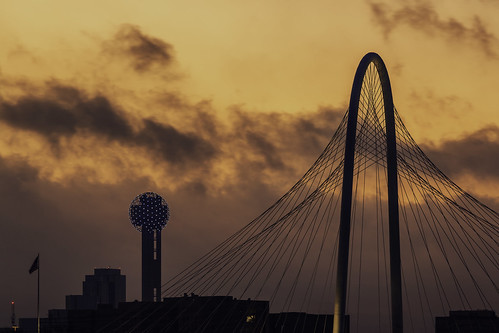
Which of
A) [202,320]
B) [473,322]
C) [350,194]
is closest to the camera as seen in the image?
[350,194]

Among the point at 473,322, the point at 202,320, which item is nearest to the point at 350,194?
the point at 202,320

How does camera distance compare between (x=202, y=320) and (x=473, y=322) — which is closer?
(x=202, y=320)

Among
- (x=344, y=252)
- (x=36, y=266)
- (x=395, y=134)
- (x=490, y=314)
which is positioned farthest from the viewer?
(x=490, y=314)

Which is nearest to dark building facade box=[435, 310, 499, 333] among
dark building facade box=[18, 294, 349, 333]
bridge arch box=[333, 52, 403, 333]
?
dark building facade box=[18, 294, 349, 333]

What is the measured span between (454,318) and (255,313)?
3528 centimetres

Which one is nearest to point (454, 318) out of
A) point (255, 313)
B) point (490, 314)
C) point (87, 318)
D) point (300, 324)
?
point (490, 314)

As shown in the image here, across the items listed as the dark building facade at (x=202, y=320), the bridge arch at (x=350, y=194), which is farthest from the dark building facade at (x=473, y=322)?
the bridge arch at (x=350, y=194)

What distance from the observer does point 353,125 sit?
55.2 meters

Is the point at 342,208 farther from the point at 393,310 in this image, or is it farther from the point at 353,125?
the point at 393,310

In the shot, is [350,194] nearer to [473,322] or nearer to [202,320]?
[202,320]

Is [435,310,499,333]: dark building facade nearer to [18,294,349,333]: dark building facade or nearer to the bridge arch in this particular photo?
[18,294,349,333]: dark building facade

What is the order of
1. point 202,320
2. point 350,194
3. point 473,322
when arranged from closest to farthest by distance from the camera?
point 350,194 → point 202,320 → point 473,322

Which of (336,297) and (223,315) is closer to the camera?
(336,297)

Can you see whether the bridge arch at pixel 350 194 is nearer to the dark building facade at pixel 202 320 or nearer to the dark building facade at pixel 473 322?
the dark building facade at pixel 202 320
